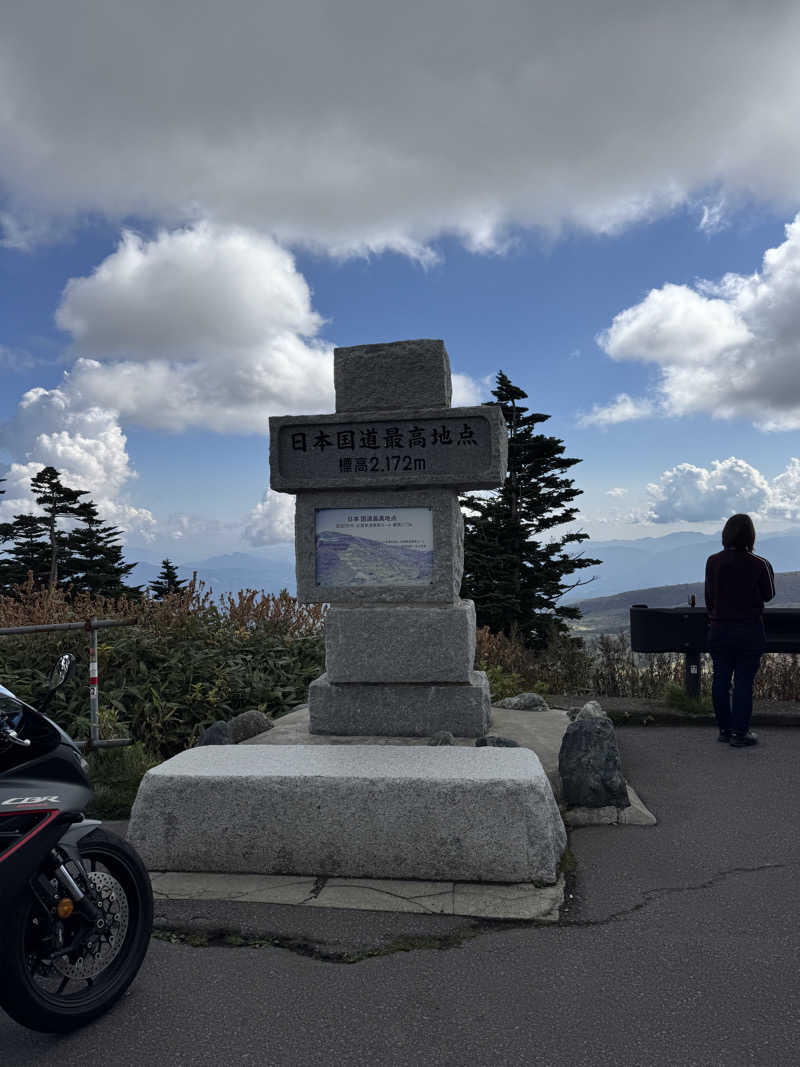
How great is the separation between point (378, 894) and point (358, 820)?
38 centimetres

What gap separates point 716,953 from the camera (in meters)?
3.42

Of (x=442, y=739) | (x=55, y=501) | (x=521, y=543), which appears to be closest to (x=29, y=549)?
(x=55, y=501)

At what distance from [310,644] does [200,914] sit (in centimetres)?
684

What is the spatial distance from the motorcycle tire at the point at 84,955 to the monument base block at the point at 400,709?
348cm

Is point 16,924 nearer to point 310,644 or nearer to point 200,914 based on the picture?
point 200,914

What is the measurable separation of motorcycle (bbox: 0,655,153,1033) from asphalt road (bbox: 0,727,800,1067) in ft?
0.54

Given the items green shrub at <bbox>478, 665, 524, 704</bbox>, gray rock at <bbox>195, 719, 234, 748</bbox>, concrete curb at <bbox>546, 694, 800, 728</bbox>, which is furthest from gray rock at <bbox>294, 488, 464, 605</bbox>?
concrete curb at <bbox>546, 694, 800, 728</bbox>

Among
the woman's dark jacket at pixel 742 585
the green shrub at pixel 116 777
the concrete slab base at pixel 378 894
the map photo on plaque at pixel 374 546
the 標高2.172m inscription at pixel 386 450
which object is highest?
the 標高2.172m inscription at pixel 386 450

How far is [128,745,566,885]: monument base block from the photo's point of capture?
13.5ft

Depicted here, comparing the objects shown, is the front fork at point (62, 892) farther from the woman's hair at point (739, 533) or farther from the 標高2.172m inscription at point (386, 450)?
the woman's hair at point (739, 533)

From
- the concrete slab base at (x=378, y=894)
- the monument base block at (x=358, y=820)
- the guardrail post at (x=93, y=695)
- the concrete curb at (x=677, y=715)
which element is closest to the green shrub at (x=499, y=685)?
the concrete curb at (x=677, y=715)

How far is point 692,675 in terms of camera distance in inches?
362

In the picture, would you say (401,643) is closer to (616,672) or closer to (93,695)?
(93,695)

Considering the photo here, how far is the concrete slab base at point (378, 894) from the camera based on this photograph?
12.6 ft
